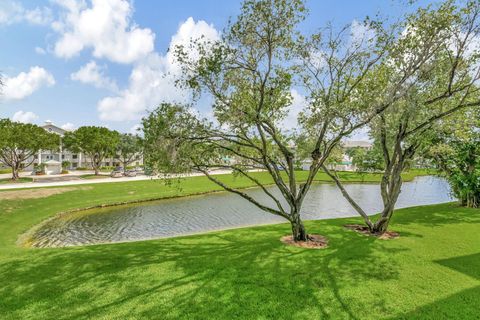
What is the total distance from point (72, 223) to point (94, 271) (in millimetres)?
15155

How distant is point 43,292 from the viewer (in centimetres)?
778

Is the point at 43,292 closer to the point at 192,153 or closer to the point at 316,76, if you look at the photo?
the point at 192,153

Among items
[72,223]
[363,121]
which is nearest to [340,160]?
[363,121]

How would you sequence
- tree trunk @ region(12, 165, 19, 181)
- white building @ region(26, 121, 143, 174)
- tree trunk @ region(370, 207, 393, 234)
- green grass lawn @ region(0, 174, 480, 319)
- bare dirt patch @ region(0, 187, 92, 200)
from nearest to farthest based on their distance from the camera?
green grass lawn @ region(0, 174, 480, 319), tree trunk @ region(370, 207, 393, 234), bare dirt patch @ region(0, 187, 92, 200), tree trunk @ region(12, 165, 19, 181), white building @ region(26, 121, 143, 174)

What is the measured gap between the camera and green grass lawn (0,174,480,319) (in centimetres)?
695

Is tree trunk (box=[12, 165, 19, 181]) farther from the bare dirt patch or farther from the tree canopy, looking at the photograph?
the tree canopy

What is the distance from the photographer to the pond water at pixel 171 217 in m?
18.5

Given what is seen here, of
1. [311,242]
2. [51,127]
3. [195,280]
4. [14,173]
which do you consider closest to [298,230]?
[311,242]

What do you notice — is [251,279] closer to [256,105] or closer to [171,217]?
[256,105]

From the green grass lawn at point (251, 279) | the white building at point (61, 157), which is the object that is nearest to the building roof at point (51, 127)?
the white building at point (61, 157)

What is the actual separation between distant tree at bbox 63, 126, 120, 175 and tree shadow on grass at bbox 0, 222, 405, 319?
46.3 meters

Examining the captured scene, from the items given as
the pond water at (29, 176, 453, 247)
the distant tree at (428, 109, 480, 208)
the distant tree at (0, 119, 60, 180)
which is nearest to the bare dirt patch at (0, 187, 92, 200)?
the pond water at (29, 176, 453, 247)

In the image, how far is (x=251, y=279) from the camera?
27.9ft

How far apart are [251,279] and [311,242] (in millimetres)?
4832
